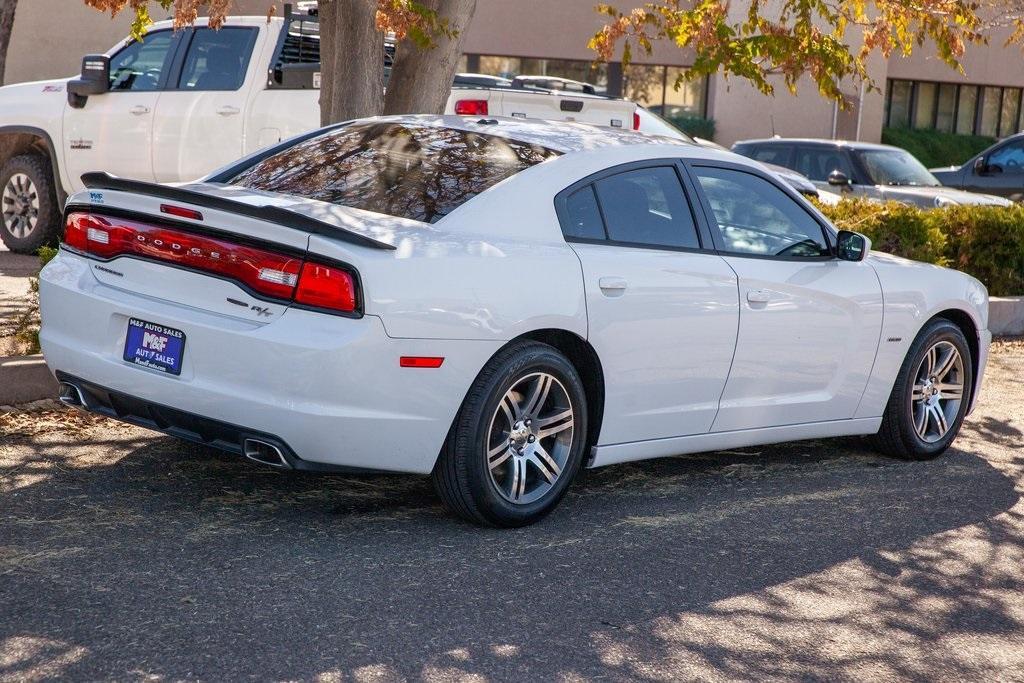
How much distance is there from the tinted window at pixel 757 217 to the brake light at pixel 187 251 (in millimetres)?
2209

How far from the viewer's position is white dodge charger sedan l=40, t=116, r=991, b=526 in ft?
16.4

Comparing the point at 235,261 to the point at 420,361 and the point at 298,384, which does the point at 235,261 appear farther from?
the point at 420,361

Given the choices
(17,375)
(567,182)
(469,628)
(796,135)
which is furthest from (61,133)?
(796,135)

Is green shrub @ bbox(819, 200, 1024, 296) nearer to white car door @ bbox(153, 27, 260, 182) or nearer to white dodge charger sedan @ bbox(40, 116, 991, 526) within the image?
white car door @ bbox(153, 27, 260, 182)

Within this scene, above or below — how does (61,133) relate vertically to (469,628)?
above

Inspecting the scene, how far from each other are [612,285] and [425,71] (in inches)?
145

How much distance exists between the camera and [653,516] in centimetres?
597

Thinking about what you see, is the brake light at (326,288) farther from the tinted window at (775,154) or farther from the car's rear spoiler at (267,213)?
the tinted window at (775,154)

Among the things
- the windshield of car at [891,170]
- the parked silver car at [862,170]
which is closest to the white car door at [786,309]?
the parked silver car at [862,170]

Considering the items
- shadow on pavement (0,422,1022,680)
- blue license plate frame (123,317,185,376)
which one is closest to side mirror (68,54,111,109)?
shadow on pavement (0,422,1022,680)

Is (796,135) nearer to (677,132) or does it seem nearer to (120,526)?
(677,132)

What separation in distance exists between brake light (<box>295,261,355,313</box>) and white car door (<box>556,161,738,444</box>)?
1092 millimetres

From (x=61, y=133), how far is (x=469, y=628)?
877cm

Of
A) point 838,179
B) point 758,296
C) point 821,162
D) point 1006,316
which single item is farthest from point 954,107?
point 758,296
